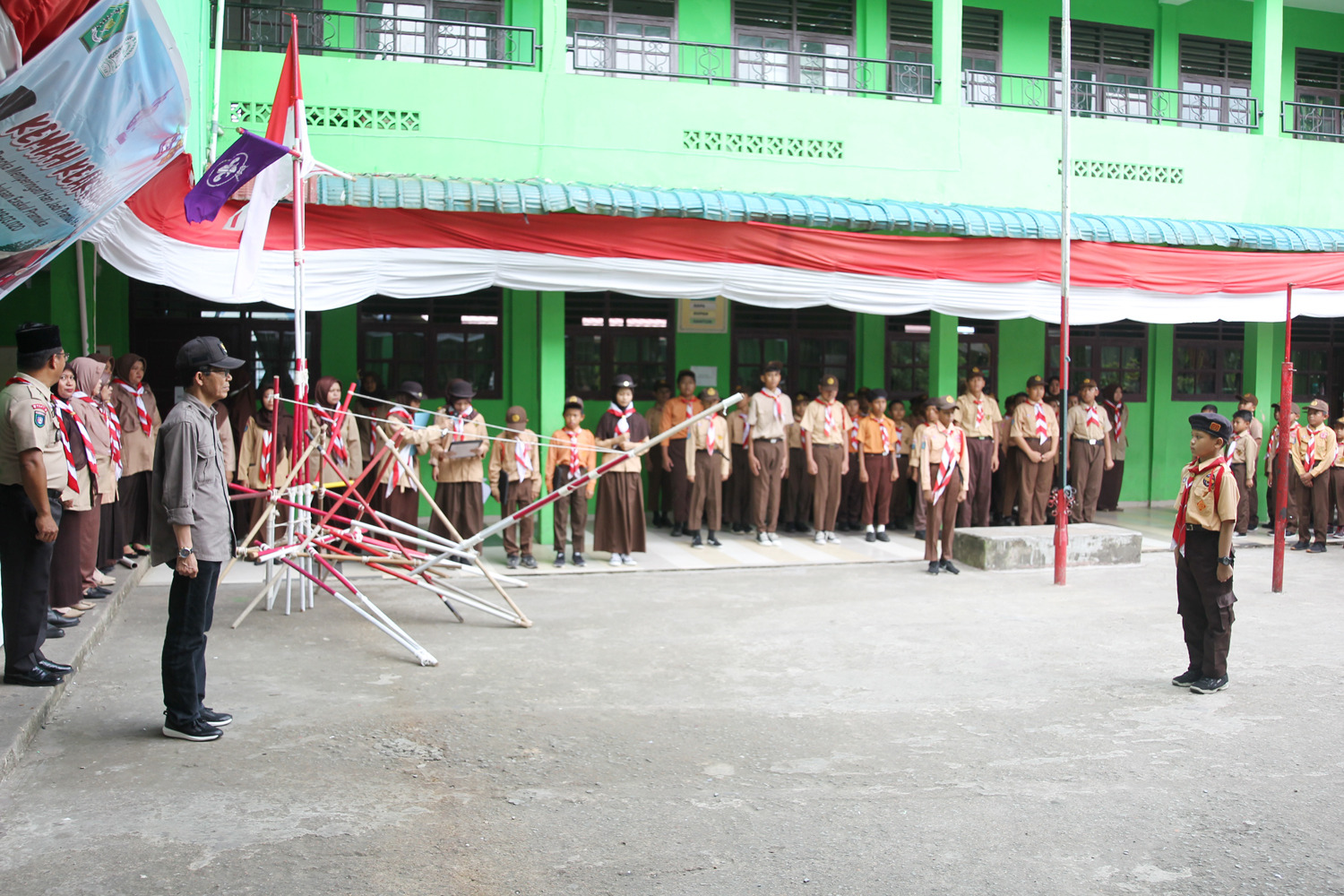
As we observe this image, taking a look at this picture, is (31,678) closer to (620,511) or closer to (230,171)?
(230,171)

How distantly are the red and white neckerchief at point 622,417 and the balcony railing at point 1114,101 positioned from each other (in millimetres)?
5965

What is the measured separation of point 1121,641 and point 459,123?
292 inches

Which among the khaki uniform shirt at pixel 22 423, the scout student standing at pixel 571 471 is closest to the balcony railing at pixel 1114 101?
the scout student standing at pixel 571 471

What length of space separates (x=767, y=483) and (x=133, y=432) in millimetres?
5868

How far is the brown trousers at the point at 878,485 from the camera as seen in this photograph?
11.5 m

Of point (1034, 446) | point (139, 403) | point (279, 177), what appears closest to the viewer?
point (279, 177)

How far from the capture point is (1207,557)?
577 cm

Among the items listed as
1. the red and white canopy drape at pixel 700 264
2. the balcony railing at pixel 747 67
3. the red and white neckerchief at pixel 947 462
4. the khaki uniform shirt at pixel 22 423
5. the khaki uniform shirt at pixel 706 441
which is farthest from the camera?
the balcony railing at pixel 747 67

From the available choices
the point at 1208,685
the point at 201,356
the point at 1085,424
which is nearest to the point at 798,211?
the point at 1085,424

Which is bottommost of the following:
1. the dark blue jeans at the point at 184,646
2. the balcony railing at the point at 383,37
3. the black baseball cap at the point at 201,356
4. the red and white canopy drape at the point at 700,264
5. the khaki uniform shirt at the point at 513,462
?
the dark blue jeans at the point at 184,646

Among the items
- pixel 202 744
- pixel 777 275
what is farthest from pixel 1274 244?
pixel 202 744

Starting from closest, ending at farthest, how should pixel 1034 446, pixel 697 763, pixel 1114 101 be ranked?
pixel 697 763
pixel 1034 446
pixel 1114 101

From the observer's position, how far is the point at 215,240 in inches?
331

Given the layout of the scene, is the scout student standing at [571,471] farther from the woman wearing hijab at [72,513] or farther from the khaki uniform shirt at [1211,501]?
the khaki uniform shirt at [1211,501]
